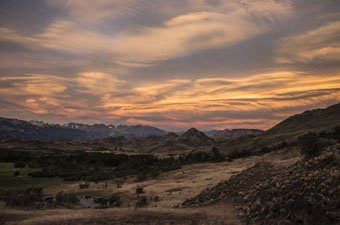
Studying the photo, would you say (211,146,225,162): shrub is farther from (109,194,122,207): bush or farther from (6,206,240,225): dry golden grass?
(6,206,240,225): dry golden grass

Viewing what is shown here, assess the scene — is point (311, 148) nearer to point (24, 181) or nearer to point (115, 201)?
point (115, 201)

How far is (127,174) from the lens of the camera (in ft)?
195

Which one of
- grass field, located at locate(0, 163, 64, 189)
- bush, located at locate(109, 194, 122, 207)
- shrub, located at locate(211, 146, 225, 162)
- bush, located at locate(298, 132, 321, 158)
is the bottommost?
bush, located at locate(109, 194, 122, 207)

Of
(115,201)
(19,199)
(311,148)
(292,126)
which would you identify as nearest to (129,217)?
(19,199)

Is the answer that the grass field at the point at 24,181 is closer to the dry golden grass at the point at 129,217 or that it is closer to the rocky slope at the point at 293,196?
the dry golden grass at the point at 129,217

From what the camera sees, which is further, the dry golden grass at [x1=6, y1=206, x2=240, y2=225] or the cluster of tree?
the cluster of tree

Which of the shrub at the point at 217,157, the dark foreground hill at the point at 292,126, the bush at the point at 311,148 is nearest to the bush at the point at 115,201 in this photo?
the bush at the point at 311,148

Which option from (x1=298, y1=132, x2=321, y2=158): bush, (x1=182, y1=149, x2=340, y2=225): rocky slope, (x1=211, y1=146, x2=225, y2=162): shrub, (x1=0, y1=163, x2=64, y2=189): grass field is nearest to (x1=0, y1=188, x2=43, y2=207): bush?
(x1=182, y1=149, x2=340, y2=225): rocky slope

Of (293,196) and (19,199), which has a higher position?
(19,199)

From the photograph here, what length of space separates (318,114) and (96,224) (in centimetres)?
11857

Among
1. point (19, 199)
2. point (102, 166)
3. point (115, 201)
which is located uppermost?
point (19, 199)

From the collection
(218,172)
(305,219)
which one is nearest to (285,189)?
(305,219)

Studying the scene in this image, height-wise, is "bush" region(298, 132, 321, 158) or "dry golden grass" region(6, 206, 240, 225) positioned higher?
"bush" region(298, 132, 321, 158)

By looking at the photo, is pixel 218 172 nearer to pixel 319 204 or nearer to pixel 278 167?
pixel 278 167
